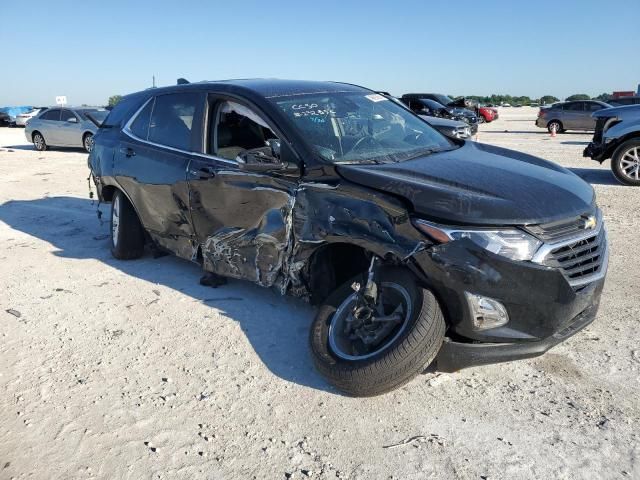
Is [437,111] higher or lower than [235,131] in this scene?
higher

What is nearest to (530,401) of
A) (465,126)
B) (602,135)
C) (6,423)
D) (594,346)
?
(594,346)

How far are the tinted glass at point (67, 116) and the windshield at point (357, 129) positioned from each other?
51.7 feet

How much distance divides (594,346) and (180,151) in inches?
138

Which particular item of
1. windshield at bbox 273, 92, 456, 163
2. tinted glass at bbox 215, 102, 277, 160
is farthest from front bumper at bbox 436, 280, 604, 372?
tinted glass at bbox 215, 102, 277, 160

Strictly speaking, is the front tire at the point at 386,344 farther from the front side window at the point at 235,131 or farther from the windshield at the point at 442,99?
the windshield at the point at 442,99

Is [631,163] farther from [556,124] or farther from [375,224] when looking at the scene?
[556,124]

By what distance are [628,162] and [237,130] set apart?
25.3ft

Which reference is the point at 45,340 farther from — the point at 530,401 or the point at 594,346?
the point at 594,346

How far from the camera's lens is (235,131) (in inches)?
178

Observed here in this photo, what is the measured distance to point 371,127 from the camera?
4301 millimetres

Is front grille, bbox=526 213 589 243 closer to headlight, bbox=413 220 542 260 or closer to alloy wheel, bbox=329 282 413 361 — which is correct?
headlight, bbox=413 220 542 260

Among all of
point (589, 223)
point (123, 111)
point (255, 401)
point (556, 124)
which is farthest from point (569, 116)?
point (255, 401)

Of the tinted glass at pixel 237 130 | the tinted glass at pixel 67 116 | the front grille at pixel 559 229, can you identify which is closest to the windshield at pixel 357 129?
the tinted glass at pixel 237 130

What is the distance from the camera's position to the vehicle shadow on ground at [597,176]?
10023 mm
